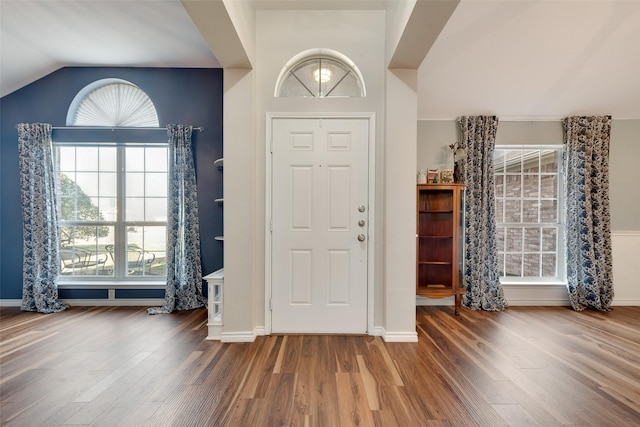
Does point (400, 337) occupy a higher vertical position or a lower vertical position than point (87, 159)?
lower

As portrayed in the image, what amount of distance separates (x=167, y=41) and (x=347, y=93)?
209 centimetres

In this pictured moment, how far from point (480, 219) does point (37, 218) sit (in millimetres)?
5454

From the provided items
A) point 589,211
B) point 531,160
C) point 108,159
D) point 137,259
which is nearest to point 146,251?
point 137,259

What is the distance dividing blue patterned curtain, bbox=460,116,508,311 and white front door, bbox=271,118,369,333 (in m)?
1.62

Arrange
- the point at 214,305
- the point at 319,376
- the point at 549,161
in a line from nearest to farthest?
the point at 319,376
the point at 214,305
the point at 549,161

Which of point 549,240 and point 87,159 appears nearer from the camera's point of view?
point 87,159

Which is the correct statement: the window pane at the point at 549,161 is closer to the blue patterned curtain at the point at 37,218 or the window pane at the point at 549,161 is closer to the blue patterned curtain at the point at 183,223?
the blue patterned curtain at the point at 183,223

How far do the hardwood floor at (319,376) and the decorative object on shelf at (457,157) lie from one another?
5.84 feet

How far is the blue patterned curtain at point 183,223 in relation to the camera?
3.21m

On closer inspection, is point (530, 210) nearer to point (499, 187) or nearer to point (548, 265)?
point (499, 187)

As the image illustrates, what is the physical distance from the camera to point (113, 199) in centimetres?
350

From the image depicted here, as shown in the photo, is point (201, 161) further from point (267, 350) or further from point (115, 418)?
point (115, 418)

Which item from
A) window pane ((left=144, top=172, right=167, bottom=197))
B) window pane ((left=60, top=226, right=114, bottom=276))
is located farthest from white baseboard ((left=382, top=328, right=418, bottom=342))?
window pane ((left=60, top=226, right=114, bottom=276))

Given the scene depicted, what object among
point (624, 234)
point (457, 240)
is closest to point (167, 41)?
point (457, 240)
